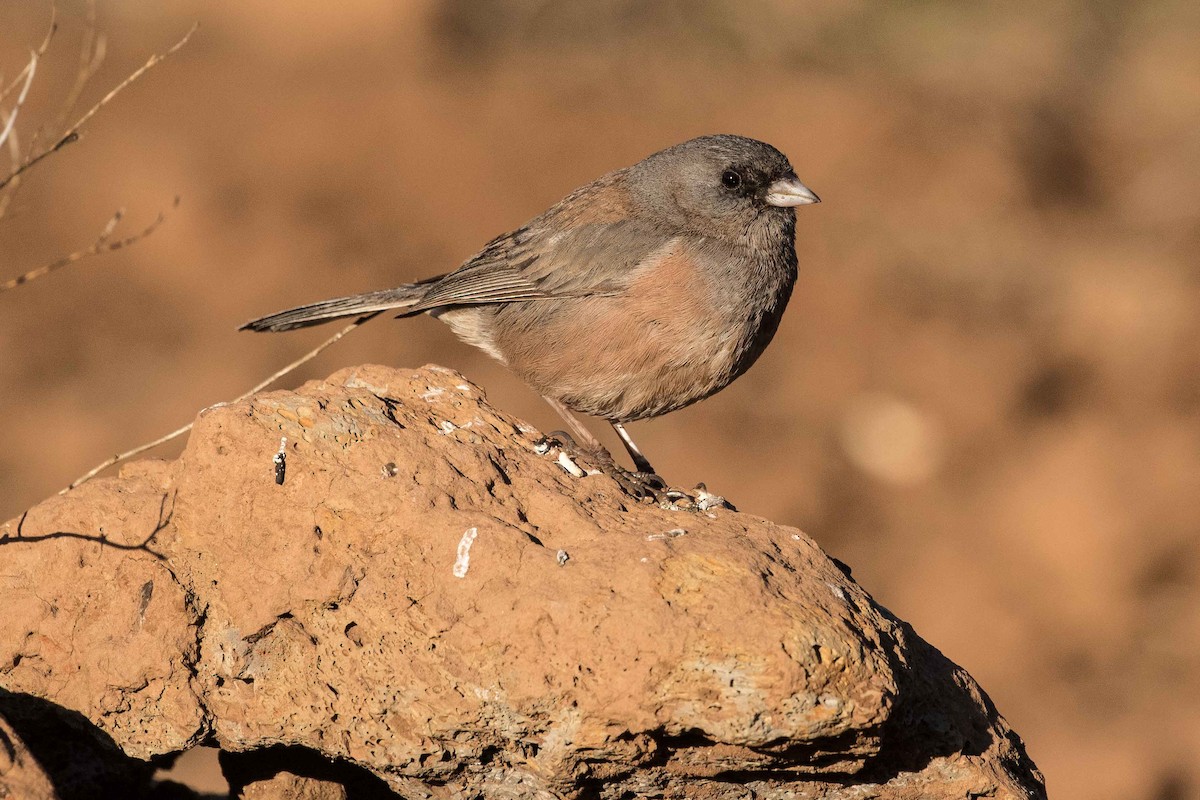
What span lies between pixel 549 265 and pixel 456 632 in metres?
2.52

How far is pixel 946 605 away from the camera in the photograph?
9.40 meters

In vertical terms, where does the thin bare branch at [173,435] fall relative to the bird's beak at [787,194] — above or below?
below

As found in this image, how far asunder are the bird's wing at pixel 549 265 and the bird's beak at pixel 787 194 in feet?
1.69

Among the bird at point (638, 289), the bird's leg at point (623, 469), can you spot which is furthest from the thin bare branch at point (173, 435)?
the bird's leg at point (623, 469)

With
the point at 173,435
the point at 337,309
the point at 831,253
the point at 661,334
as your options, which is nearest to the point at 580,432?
the point at 661,334

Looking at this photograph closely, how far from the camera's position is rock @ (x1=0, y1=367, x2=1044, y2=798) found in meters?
3.15

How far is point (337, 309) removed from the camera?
554 centimetres

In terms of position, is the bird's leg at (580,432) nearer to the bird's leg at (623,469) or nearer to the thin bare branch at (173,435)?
the bird's leg at (623,469)

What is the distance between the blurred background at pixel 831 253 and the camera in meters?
9.51

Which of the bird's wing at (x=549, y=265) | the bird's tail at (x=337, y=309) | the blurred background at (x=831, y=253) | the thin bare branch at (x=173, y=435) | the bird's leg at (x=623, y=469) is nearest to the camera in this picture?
the thin bare branch at (x=173, y=435)

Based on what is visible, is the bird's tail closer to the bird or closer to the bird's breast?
the bird

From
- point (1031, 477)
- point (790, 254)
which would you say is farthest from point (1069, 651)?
point (790, 254)

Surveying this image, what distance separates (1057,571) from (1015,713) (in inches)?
52.7

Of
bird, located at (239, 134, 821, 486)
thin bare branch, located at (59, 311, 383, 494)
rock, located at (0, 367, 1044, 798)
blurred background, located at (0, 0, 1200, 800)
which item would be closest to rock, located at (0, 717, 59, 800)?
rock, located at (0, 367, 1044, 798)
